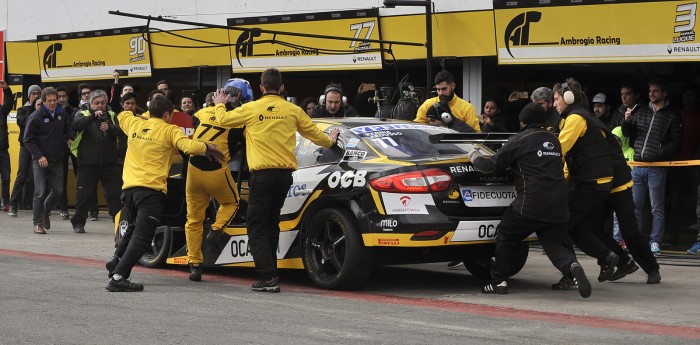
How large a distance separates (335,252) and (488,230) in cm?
125

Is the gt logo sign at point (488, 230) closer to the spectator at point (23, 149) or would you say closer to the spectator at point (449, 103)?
the spectator at point (449, 103)

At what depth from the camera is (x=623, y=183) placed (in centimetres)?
1073

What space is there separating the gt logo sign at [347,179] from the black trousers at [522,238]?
3.83 ft

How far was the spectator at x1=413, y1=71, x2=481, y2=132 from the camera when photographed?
1223cm

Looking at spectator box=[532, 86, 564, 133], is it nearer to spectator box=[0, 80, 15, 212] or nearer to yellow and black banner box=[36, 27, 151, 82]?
yellow and black banner box=[36, 27, 151, 82]

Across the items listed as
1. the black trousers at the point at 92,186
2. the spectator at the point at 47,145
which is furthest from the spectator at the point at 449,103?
the spectator at the point at 47,145

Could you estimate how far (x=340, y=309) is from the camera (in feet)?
29.3

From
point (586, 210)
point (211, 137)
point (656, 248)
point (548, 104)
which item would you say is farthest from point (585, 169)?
point (211, 137)

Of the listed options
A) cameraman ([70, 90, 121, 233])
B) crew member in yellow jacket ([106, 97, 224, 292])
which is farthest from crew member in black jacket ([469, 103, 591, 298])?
cameraman ([70, 90, 121, 233])

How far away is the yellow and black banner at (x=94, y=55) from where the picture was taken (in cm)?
1916

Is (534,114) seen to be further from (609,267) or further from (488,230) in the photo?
(609,267)

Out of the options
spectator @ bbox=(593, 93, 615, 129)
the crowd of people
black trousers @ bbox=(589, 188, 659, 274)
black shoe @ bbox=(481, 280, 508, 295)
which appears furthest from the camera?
spectator @ bbox=(593, 93, 615, 129)

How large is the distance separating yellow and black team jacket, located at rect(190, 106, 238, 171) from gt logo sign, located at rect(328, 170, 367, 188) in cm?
104

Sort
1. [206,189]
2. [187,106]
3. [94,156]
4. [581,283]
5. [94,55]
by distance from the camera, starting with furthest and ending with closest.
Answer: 1. [94,55]
2. [94,156]
3. [187,106]
4. [206,189]
5. [581,283]
